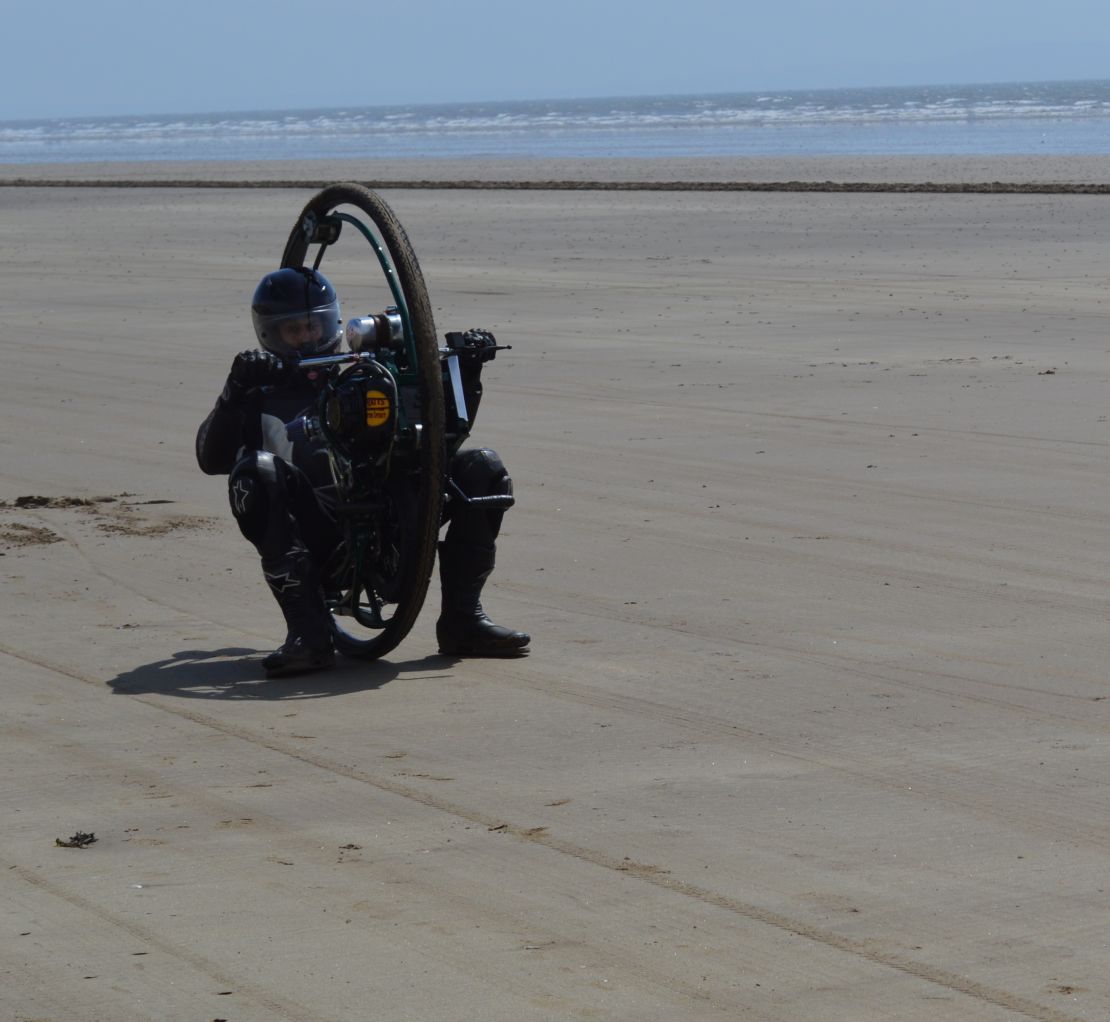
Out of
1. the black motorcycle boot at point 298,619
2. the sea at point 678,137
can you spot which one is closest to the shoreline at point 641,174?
the sea at point 678,137

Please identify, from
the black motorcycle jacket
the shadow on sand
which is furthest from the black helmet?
the shadow on sand

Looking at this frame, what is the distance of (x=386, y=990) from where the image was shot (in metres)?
4.17

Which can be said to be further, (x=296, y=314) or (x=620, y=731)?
(x=296, y=314)

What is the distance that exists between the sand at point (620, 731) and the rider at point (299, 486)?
20cm

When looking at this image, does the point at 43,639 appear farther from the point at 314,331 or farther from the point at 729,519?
the point at 729,519

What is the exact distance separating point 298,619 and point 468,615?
58cm

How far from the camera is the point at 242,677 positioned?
686 cm

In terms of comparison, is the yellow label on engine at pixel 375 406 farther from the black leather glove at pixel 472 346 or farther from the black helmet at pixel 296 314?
the black helmet at pixel 296 314

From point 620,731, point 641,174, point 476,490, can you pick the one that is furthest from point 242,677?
point 641,174

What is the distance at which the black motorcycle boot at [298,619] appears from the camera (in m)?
6.84

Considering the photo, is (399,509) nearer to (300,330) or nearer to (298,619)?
(298,619)

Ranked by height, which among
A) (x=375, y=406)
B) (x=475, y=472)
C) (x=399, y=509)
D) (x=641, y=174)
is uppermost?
(x=641, y=174)

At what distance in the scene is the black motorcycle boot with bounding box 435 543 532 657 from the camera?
22.9ft

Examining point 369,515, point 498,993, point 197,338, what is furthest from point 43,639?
point 197,338
